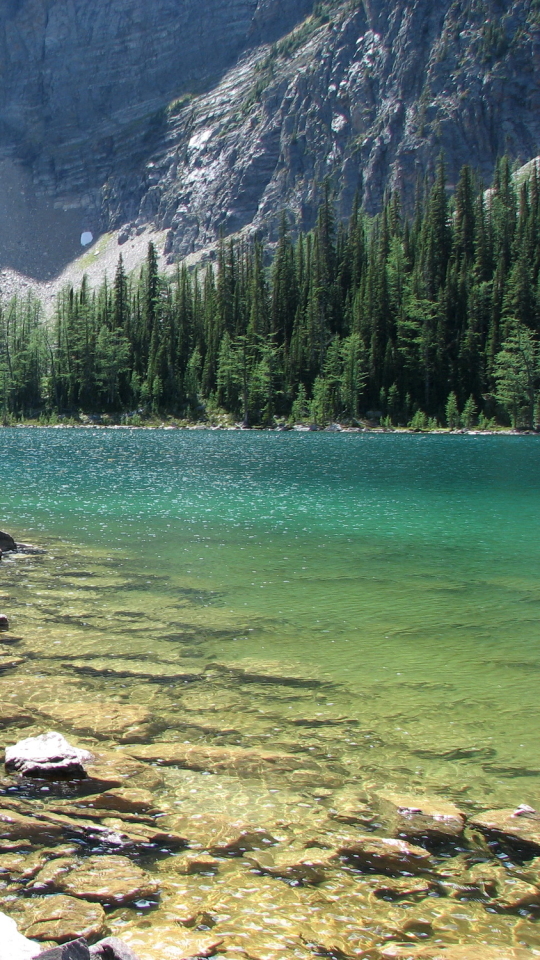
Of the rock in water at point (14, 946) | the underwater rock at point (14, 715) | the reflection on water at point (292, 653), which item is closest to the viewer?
the rock in water at point (14, 946)

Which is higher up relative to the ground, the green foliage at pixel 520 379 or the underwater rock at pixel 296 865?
the green foliage at pixel 520 379

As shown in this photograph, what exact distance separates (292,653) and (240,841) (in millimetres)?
5285

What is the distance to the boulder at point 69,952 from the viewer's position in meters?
3.65

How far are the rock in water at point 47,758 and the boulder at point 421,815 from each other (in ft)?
9.58

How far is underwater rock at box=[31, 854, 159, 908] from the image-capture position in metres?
5.05

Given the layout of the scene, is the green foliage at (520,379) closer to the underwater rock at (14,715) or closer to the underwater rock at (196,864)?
the underwater rock at (14,715)

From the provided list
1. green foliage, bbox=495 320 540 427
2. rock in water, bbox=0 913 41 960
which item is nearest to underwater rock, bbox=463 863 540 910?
rock in water, bbox=0 913 41 960

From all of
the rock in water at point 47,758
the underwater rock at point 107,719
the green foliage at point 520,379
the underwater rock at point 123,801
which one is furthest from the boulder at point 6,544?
the green foliage at point 520,379

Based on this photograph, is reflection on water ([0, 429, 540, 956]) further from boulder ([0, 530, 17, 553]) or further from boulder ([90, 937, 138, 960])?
boulder ([0, 530, 17, 553])

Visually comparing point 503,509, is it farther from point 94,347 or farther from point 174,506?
point 94,347

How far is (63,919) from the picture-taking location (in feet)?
15.6

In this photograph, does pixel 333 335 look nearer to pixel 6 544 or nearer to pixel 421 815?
pixel 6 544

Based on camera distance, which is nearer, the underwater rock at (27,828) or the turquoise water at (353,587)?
the underwater rock at (27,828)

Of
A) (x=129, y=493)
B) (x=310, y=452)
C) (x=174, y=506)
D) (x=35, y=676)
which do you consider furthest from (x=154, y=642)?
(x=310, y=452)
